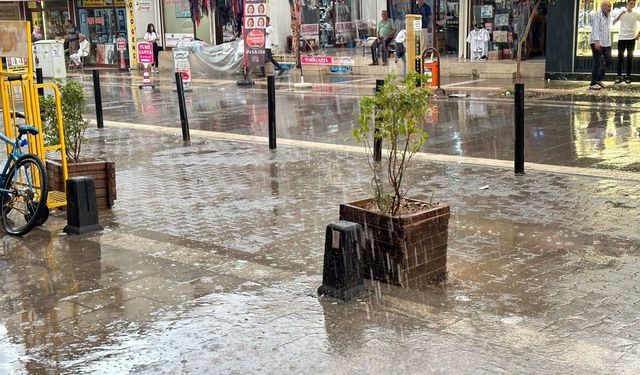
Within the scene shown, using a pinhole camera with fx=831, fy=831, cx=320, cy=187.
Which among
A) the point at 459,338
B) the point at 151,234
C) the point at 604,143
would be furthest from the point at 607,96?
the point at 459,338

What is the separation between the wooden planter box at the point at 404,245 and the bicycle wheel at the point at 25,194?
3.19m

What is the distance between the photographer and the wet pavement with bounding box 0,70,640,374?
5.07 meters

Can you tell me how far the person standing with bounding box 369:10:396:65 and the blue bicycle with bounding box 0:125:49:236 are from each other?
729 inches

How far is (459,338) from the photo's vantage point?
17.3 feet

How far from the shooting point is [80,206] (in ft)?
26.2

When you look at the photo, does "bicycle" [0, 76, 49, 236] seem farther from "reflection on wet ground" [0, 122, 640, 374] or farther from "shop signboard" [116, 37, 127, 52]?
"shop signboard" [116, 37, 127, 52]

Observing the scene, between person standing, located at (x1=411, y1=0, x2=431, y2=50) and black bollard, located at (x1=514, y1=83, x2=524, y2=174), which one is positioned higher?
person standing, located at (x1=411, y1=0, x2=431, y2=50)

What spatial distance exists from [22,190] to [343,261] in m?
3.76

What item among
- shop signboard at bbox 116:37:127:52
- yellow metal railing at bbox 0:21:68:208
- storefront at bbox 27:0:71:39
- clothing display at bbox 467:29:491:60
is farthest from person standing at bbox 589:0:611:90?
storefront at bbox 27:0:71:39

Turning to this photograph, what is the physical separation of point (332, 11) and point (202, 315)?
25.1 m

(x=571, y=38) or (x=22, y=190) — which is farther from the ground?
(x=571, y=38)

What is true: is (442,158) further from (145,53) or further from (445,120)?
(145,53)

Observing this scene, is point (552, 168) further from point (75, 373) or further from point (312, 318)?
point (75, 373)

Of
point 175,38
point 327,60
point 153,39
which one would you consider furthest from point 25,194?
point 175,38
